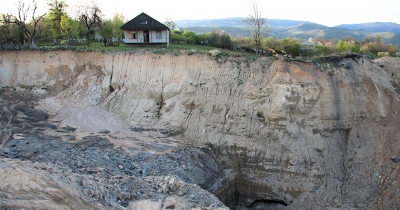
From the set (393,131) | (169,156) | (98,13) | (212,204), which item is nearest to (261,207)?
(169,156)

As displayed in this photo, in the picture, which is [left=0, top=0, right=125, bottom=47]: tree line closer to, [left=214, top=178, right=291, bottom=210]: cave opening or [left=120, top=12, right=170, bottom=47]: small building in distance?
[left=120, top=12, right=170, bottom=47]: small building in distance

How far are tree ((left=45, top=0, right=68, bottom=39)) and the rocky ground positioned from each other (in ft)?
37.4

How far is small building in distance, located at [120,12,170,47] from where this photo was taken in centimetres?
2848

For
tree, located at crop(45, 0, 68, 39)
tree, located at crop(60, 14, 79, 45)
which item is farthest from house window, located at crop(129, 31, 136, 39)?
tree, located at crop(45, 0, 68, 39)

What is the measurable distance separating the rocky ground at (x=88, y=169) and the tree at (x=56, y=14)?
37.4 feet

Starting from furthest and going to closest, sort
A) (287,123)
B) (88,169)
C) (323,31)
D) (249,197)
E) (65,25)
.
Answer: (323,31), (65,25), (287,123), (249,197), (88,169)

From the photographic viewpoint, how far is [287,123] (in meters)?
17.1

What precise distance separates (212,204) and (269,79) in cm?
910

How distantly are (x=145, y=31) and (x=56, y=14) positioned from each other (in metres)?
9.51

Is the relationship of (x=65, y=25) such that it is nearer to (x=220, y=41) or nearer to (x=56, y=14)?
Answer: (x=56, y=14)

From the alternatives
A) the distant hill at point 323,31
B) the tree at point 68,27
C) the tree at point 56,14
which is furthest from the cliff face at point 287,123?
the distant hill at point 323,31

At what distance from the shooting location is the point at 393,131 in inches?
643

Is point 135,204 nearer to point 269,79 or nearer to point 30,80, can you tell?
point 269,79

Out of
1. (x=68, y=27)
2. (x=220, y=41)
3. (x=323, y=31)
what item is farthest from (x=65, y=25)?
(x=323, y=31)
